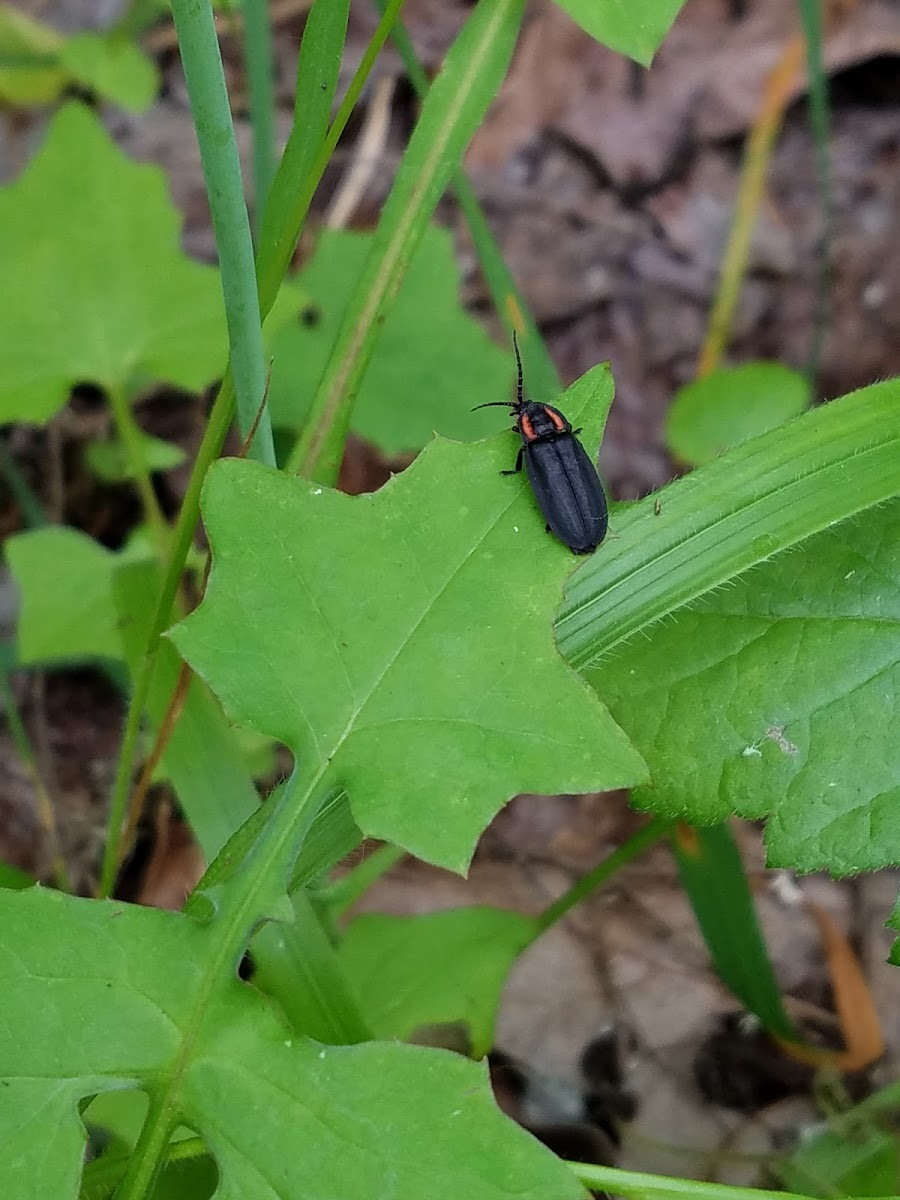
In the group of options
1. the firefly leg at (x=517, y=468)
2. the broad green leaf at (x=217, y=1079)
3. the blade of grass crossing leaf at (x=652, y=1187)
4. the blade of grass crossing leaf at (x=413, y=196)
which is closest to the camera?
the broad green leaf at (x=217, y=1079)

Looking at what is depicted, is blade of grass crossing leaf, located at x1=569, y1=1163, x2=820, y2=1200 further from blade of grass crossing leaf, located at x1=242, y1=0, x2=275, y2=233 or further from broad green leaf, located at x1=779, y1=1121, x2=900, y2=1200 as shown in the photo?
blade of grass crossing leaf, located at x1=242, y1=0, x2=275, y2=233

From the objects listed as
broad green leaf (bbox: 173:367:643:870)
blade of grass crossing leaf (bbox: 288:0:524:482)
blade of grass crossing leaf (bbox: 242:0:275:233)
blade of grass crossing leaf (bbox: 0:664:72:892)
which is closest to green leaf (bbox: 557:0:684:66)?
blade of grass crossing leaf (bbox: 288:0:524:482)

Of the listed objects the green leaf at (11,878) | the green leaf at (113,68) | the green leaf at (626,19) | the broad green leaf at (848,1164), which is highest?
the green leaf at (113,68)

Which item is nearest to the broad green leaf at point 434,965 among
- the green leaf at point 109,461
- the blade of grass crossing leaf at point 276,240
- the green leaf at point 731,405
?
the blade of grass crossing leaf at point 276,240

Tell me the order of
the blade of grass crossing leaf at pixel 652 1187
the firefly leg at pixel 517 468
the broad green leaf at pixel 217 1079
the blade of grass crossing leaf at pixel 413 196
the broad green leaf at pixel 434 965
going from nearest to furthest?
1. the broad green leaf at pixel 217 1079
2. the blade of grass crossing leaf at pixel 652 1187
3. the firefly leg at pixel 517 468
4. the blade of grass crossing leaf at pixel 413 196
5. the broad green leaf at pixel 434 965

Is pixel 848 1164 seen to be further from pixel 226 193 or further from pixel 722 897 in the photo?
pixel 226 193

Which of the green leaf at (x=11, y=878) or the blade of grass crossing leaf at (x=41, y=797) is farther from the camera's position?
the blade of grass crossing leaf at (x=41, y=797)

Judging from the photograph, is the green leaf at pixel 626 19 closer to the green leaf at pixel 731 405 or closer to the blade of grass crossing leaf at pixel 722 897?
the blade of grass crossing leaf at pixel 722 897
